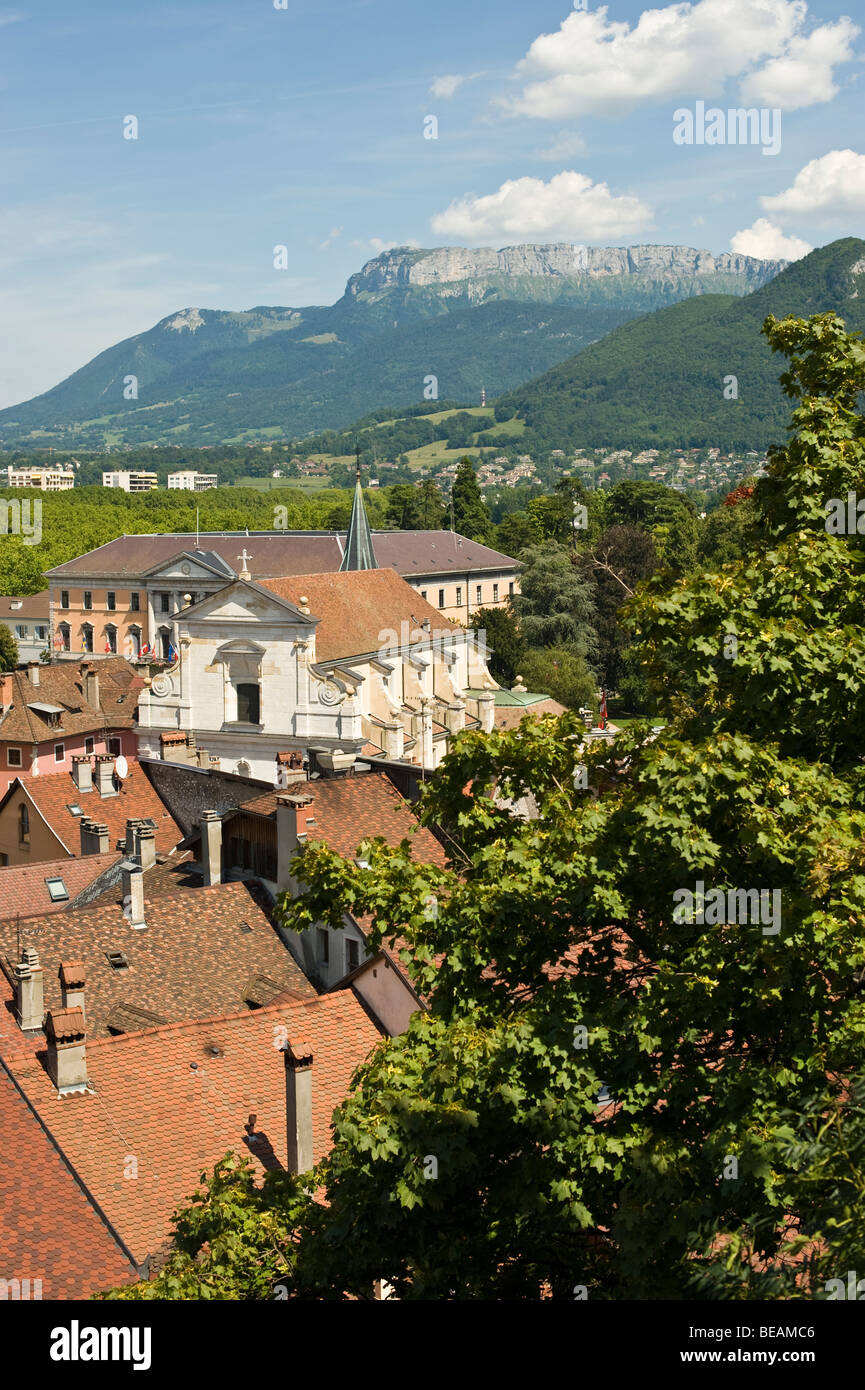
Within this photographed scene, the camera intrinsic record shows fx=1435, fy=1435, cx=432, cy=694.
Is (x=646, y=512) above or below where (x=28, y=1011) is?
above

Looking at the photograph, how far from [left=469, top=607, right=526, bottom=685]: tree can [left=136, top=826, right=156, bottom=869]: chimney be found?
64.5m

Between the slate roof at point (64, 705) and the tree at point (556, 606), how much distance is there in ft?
131

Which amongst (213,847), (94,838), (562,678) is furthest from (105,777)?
(562,678)

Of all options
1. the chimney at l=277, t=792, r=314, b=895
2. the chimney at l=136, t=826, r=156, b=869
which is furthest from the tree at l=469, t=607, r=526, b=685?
the chimney at l=277, t=792, r=314, b=895

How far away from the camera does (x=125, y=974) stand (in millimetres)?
24625

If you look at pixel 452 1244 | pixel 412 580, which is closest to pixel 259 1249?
pixel 452 1244

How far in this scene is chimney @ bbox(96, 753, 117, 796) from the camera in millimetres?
39688

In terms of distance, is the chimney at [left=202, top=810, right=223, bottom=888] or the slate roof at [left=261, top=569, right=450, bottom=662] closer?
the chimney at [left=202, top=810, right=223, bottom=888]

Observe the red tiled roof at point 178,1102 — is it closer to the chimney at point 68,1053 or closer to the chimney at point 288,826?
the chimney at point 68,1053

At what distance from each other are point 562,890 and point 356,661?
143 feet

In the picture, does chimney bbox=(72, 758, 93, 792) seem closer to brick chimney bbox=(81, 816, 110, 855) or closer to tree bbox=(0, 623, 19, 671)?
brick chimney bbox=(81, 816, 110, 855)

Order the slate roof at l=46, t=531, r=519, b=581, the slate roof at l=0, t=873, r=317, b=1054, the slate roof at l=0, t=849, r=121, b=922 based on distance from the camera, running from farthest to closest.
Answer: the slate roof at l=46, t=531, r=519, b=581 → the slate roof at l=0, t=849, r=121, b=922 → the slate roof at l=0, t=873, r=317, b=1054
